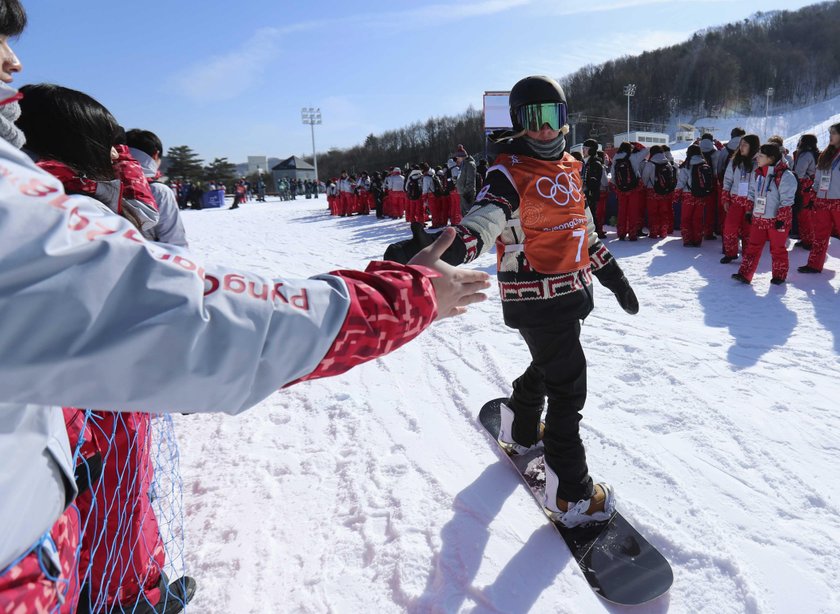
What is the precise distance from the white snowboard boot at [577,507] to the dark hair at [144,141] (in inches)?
115

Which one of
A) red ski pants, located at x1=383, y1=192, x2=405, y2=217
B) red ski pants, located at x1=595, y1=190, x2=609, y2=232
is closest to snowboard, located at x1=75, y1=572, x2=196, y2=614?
red ski pants, located at x1=595, y1=190, x2=609, y2=232

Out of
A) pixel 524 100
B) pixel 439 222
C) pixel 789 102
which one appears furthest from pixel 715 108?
pixel 524 100

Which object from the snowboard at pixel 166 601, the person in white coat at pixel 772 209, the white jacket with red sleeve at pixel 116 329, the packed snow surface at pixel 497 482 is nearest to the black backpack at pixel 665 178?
the person in white coat at pixel 772 209

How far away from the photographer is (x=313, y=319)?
74 cm

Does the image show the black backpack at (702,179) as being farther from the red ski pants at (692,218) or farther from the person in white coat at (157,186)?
the person in white coat at (157,186)

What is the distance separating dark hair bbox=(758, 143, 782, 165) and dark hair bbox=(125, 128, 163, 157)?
21.5ft

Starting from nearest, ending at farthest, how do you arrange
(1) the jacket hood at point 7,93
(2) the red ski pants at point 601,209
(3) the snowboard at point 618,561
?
(1) the jacket hood at point 7,93
(3) the snowboard at point 618,561
(2) the red ski pants at point 601,209

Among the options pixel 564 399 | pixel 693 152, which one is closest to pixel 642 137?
pixel 693 152

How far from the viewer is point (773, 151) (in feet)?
19.5

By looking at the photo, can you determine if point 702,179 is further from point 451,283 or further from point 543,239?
point 451,283

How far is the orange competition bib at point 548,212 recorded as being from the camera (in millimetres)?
2031

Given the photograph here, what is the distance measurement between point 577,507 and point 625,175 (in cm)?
834

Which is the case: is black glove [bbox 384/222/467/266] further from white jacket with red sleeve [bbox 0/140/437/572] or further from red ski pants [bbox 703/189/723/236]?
red ski pants [bbox 703/189/723/236]

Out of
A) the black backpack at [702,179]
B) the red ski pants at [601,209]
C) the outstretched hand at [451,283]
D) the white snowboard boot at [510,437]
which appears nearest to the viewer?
the outstretched hand at [451,283]
